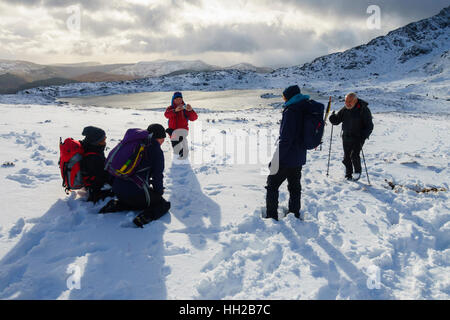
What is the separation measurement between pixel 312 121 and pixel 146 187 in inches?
128

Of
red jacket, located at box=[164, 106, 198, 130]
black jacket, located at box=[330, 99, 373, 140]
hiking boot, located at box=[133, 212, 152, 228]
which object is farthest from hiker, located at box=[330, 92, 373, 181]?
hiking boot, located at box=[133, 212, 152, 228]

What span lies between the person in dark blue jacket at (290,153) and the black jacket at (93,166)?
355 cm

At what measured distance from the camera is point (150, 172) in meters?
5.15

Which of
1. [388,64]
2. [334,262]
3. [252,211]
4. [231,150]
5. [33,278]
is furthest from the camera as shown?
[388,64]

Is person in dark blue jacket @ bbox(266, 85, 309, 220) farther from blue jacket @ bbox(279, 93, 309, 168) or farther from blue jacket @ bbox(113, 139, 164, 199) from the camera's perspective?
blue jacket @ bbox(113, 139, 164, 199)

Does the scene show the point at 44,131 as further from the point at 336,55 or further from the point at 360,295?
the point at 336,55

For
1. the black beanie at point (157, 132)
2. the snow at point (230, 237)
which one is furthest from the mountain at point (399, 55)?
the black beanie at point (157, 132)

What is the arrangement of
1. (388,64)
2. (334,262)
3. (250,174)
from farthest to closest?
(388,64) < (250,174) < (334,262)

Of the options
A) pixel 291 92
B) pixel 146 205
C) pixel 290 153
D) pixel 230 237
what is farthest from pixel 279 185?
pixel 146 205

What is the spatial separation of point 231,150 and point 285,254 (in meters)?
6.96

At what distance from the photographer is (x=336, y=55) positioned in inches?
5030

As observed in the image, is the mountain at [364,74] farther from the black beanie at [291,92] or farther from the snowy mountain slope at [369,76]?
the black beanie at [291,92]

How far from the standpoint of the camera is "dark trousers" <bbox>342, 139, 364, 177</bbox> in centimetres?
698
